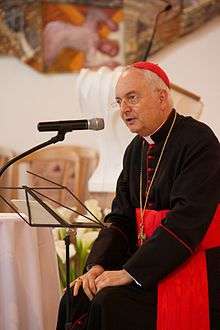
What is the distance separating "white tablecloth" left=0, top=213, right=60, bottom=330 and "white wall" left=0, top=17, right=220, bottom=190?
251 centimetres

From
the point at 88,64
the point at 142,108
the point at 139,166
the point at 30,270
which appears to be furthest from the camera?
the point at 88,64

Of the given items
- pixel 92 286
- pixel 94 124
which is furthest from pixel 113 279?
pixel 94 124

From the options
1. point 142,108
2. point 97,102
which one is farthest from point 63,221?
point 97,102

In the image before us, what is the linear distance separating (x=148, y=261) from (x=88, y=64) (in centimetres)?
367

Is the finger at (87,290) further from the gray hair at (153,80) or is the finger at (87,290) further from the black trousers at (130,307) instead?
the gray hair at (153,80)

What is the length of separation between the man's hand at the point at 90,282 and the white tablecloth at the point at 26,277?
0.54 metres

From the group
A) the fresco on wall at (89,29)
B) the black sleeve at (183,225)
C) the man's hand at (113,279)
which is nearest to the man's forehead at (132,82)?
the black sleeve at (183,225)

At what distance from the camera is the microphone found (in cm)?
234

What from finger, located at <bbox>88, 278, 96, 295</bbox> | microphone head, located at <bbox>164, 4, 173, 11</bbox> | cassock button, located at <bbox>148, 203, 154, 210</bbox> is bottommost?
finger, located at <bbox>88, 278, 96, 295</bbox>

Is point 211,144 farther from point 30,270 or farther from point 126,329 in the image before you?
point 30,270

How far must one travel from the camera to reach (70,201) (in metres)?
2.63

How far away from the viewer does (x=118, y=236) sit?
273 cm

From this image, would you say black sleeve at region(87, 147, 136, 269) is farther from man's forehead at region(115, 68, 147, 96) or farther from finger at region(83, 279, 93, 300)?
man's forehead at region(115, 68, 147, 96)

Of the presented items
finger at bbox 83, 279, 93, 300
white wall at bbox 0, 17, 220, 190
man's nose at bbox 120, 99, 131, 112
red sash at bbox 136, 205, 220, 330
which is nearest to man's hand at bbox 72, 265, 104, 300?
finger at bbox 83, 279, 93, 300
